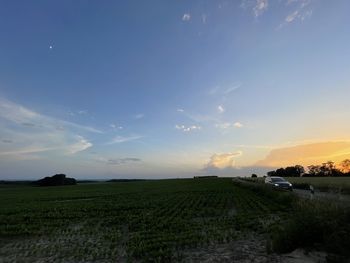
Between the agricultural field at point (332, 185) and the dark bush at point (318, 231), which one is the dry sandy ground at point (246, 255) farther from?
the agricultural field at point (332, 185)

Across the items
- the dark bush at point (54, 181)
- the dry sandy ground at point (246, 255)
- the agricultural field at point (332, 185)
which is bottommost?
the dry sandy ground at point (246, 255)

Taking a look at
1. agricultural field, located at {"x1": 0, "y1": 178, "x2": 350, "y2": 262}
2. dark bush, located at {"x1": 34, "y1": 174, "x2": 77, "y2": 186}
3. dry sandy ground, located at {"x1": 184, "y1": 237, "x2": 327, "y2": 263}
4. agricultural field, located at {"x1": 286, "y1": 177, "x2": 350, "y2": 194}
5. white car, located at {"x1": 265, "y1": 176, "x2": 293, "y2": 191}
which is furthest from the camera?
dark bush, located at {"x1": 34, "y1": 174, "x2": 77, "y2": 186}

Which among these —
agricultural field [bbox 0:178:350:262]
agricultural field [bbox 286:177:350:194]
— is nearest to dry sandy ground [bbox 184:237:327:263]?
agricultural field [bbox 0:178:350:262]

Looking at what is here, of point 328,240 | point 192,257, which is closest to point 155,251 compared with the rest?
point 192,257

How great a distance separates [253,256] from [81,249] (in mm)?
6670

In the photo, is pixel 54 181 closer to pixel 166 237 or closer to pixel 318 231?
pixel 166 237

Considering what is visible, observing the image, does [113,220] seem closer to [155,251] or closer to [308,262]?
[155,251]

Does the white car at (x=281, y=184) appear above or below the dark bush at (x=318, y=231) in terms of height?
above

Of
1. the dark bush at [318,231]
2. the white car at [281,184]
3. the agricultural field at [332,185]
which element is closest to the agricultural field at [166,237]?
the dark bush at [318,231]

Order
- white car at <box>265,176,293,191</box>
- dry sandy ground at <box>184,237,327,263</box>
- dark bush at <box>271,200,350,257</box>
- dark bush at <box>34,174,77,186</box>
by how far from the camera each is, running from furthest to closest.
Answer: dark bush at <box>34,174,77,186</box>, white car at <box>265,176,293,191</box>, dry sandy ground at <box>184,237,327,263</box>, dark bush at <box>271,200,350,257</box>

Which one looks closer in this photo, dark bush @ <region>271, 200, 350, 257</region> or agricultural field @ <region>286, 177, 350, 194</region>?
dark bush @ <region>271, 200, 350, 257</region>

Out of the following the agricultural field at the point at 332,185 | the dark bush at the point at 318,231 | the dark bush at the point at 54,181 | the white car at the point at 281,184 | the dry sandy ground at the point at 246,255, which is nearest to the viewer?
the dark bush at the point at 318,231

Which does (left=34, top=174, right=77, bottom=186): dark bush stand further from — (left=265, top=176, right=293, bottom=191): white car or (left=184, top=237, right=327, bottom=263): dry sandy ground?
(left=184, top=237, right=327, bottom=263): dry sandy ground

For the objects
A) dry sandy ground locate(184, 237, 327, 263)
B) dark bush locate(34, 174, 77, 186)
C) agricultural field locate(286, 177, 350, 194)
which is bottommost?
dry sandy ground locate(184, 237, 327, 263)
